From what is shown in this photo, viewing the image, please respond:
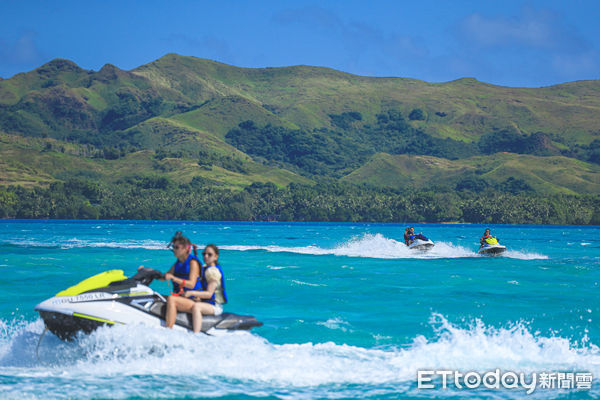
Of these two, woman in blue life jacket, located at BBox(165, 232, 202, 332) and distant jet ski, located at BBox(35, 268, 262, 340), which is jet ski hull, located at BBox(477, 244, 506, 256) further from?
woman in blue life jacket, located at BBox(165, 232, 202, 332)

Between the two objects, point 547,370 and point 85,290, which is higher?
point 85,290

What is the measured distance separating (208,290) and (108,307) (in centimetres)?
159

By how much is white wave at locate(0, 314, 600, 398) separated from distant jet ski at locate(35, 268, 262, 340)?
0.16 m

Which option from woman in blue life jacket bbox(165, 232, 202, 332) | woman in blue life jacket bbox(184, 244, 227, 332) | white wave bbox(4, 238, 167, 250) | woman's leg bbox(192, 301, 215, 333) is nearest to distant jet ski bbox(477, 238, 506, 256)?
white wave bbox(4, 238, 167, 250)

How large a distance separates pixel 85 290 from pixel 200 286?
5.97ft

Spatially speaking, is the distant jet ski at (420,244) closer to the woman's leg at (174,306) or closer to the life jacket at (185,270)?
the life jacket at (185,270)

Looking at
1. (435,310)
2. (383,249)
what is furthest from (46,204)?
(435,310)

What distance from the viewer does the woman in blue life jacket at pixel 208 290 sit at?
36.7 feet

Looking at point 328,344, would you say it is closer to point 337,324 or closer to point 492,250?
point 337,324

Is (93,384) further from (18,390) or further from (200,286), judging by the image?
(200,286)

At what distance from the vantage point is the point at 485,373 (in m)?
11.5

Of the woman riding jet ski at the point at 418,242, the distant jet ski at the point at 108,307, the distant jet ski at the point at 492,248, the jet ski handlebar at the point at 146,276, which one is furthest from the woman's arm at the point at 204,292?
the distant jet ski at the point at 492,248

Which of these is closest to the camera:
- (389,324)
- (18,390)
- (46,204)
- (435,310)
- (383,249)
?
(18,390)

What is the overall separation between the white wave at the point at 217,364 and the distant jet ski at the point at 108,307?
16cm
